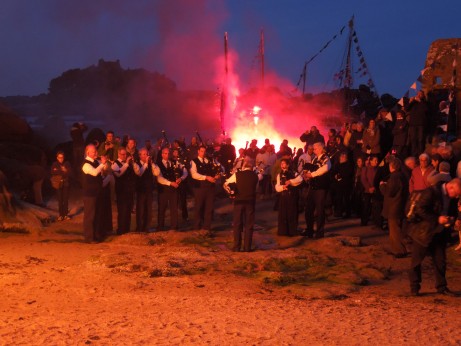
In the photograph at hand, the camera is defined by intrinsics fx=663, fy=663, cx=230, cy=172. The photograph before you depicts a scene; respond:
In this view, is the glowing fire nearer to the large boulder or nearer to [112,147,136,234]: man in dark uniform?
the large boulder

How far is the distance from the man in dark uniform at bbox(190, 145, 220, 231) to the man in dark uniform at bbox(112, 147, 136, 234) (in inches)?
58.3

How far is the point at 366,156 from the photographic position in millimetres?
17203

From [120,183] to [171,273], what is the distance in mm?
5448

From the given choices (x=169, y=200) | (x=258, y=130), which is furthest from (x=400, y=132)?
(x=258, y=130)

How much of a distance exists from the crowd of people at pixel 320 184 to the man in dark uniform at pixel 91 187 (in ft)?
0.07

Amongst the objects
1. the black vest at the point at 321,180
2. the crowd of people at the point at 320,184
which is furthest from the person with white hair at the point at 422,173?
the black vest at the point at 321,180

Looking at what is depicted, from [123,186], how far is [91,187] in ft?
5.08

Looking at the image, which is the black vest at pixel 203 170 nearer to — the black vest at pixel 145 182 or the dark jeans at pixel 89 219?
the black vest at pixel 145 182

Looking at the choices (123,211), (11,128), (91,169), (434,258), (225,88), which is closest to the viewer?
(434,258)

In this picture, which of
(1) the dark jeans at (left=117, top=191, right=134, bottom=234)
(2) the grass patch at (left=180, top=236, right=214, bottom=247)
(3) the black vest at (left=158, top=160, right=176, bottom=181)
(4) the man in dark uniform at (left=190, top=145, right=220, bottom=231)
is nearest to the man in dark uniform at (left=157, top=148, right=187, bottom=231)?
(3) the black vest at (left=158, top=160, right=176, bottom=181)

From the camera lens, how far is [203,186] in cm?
1587

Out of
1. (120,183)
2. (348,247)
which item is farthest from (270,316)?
(120,183)

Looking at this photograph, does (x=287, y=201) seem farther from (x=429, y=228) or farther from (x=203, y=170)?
(x=429, y=228)

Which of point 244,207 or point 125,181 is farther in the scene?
point 125,181
